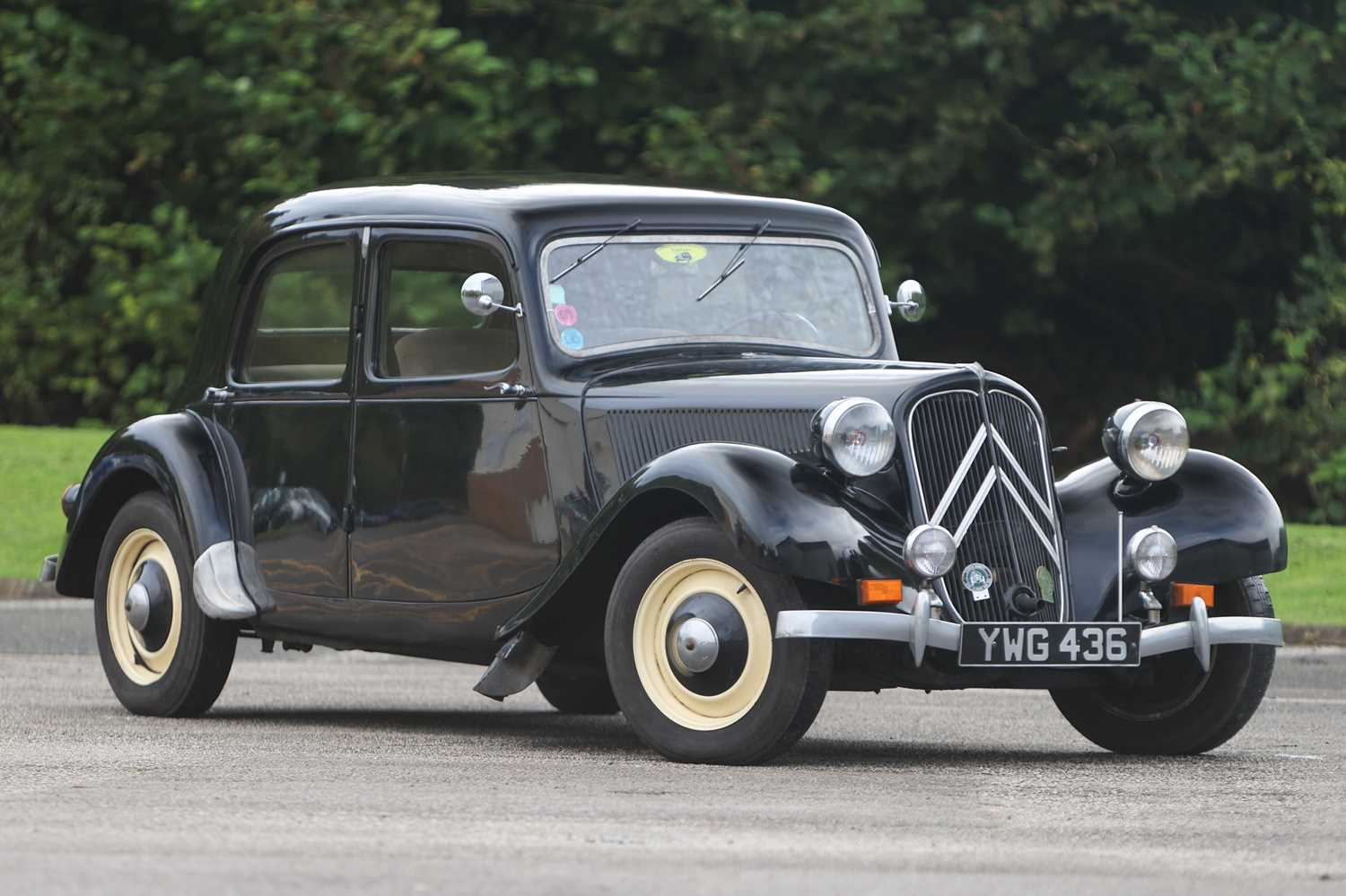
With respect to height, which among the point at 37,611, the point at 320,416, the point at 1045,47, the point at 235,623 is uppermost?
the point at 1045,47

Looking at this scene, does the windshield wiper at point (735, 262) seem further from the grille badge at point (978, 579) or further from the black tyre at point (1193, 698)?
the black tyre at point (1193, 698)

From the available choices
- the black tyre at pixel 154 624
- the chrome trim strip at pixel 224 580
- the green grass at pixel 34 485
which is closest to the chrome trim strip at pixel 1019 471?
the chrome trim strip at pixel 224 580

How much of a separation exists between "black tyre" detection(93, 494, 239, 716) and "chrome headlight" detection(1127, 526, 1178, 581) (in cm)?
351

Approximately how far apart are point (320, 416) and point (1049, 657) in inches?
119

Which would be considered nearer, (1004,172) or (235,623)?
(235,623)

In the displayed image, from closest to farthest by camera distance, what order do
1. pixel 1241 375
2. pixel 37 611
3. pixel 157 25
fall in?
pixel 37 611, pixel 1241 375, pixel 157 25

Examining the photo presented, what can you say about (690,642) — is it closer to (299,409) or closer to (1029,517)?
(1029,517)

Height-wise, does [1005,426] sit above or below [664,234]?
below

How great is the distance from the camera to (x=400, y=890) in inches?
212

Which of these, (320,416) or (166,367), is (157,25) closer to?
(166,367)

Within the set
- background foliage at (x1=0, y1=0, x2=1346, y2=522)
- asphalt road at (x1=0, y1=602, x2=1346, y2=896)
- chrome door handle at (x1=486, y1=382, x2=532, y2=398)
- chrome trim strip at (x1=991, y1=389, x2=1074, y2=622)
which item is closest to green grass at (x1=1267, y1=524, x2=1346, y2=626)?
background foliage at (x1=0, y1=0, x2=1346, y2=522)

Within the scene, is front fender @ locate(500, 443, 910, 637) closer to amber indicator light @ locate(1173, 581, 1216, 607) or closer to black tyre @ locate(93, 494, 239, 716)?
amber indicator light @ locate(1173, 581, 1216, 607)

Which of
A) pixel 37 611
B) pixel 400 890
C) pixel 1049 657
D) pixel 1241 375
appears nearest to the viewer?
pixel 400 890

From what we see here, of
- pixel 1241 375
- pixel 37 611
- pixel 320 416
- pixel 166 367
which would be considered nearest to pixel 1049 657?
pixel 320 416
